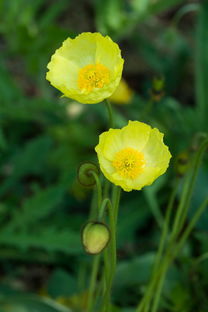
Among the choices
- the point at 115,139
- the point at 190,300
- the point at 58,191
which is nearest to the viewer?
Result: the point at 115,139

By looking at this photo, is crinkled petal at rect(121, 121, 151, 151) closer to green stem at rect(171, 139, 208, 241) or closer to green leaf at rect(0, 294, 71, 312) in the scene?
green stem at rect(171, 139, 208, 241)

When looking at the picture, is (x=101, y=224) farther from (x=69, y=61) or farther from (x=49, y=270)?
(x=49, y=270)

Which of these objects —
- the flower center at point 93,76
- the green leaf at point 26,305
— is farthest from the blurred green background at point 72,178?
the flower center at point 93,76

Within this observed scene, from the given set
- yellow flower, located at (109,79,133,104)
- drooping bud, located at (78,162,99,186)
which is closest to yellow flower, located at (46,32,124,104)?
drooping bud, located at (78,162,99,186)

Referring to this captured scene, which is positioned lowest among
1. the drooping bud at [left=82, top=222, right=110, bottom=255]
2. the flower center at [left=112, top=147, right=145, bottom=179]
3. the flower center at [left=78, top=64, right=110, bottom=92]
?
the drooping bud at [left=82, top=222, right=110, bottom=255]

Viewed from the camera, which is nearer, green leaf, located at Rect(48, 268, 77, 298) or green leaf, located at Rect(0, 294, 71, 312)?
green leaf, located at Rect(0, 294, 71, 312)

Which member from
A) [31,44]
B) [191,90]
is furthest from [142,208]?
[191,90]

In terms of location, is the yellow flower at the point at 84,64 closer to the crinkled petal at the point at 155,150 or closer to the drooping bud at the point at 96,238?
the crinkled petal at the point at 155,150
